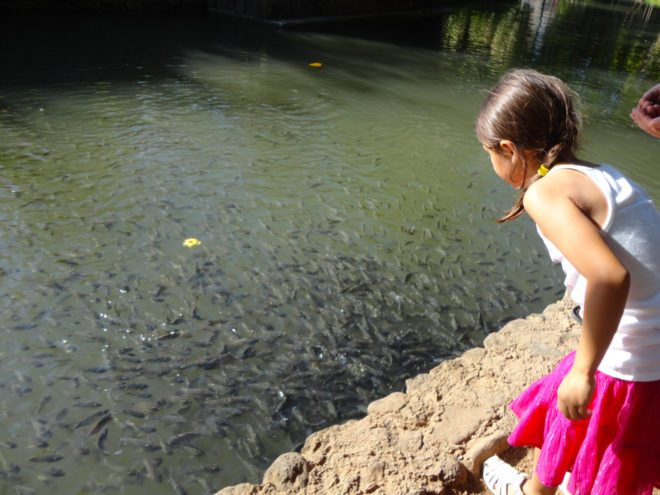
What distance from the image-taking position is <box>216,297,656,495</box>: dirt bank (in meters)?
2.46

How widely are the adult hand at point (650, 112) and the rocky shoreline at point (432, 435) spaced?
1.49 m

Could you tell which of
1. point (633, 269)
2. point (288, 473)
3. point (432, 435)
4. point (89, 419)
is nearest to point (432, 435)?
point (432, 435)

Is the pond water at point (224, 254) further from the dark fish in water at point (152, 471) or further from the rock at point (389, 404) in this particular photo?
the rock at point (389, 404)

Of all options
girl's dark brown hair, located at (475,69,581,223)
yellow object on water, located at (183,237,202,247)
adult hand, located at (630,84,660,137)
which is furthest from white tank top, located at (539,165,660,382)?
yellow object on water, located at (183,237,202,247)

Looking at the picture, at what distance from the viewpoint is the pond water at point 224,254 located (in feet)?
9.91

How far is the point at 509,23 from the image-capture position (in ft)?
63.8

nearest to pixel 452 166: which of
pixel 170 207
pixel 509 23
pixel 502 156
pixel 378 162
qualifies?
pixel 378 162

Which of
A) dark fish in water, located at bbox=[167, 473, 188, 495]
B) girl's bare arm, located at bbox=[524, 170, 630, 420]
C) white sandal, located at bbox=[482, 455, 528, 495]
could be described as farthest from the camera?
dark fish in water, located at bbox=[167, 473, 188, 495]

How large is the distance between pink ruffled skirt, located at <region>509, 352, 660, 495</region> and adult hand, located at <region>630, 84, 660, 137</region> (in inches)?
35.1

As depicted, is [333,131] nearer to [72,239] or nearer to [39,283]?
[72,239]

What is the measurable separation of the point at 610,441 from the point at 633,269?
1.88 feet

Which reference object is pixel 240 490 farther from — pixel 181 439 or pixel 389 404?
pixel 389 404

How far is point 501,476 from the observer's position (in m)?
2.39

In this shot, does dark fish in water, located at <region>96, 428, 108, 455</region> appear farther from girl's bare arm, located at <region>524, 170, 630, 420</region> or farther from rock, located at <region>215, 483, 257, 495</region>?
girl's bare arm, located at <region>524, 170, 630, 420</region>
